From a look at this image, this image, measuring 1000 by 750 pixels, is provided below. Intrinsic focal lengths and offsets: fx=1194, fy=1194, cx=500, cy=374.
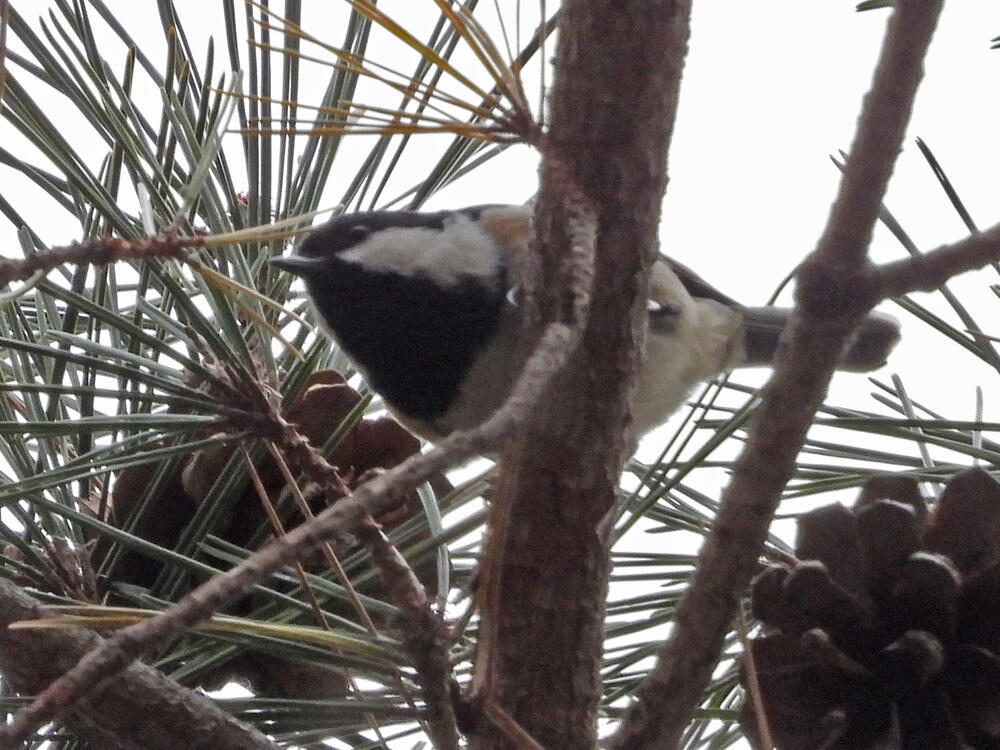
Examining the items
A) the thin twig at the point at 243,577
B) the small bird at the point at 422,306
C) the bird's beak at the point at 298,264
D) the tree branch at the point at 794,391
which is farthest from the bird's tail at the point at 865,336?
the thin twig at the point at 243,577

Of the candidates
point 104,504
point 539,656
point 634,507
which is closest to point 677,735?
point 539,656

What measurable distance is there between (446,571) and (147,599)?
145mm

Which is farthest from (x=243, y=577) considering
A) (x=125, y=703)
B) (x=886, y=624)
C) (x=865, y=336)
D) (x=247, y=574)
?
(x=865, y=336)

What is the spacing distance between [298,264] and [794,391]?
40 cm

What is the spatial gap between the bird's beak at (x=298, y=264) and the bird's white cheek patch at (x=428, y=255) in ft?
0.09

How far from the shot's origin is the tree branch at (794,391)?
15.7 inches

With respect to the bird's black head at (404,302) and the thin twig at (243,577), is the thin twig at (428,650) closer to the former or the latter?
the thin twig at (243,577)

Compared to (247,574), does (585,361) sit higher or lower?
higher

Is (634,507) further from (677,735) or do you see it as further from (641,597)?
(677,735)

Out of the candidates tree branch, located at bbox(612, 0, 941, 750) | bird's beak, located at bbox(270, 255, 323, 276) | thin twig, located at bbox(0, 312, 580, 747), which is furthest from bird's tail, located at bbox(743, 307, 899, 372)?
thin twig, located at bbox(0, 312, 580, 747)

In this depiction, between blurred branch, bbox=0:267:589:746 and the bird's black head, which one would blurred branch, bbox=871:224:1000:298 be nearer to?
blurred branch, bbox=0:267:589:746

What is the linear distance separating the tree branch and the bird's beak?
1.22 feet

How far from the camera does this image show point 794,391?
44 cm

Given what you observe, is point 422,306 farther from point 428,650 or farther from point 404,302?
point 428,650
